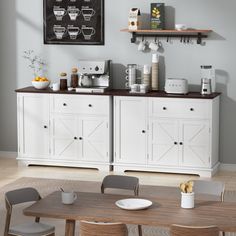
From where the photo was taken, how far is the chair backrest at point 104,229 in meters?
4.39

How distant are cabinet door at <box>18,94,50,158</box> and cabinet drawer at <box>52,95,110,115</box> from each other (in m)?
0.17

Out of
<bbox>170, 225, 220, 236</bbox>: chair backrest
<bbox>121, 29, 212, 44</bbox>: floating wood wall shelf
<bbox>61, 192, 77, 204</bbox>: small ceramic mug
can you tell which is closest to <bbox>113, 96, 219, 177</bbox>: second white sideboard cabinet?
<bbox>121, 29, 212, 44</bbox>: floating wood wall shelf

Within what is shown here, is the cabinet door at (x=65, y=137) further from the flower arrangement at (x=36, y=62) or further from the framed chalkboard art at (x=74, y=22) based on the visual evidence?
the framed chalkboard art at (x=74, y=22)

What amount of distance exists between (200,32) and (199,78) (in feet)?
1.92

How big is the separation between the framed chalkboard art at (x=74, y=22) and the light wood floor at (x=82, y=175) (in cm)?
172

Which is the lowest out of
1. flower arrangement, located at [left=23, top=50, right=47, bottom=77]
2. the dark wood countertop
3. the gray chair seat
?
the gray chair seat

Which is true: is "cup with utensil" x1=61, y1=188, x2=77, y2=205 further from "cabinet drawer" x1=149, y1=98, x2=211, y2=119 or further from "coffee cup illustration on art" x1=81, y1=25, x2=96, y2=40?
"coffee cup illustration on art" x1=81, y1=25, x2=96, y2=40

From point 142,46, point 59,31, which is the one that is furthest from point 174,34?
point 59,31

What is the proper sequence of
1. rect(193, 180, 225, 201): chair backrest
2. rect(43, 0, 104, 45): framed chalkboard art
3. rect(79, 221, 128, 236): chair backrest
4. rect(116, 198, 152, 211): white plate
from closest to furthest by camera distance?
rect(79, 221, 128, 236): chair backrest
rect(116, 198, 152, 211): white plate
rect(193, 180, 225, 201): chair backrest
rect(43, 0, 104, 45): framed chalkboard art

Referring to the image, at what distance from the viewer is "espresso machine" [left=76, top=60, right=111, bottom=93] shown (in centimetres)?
860

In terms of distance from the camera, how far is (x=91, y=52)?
29.3 ft

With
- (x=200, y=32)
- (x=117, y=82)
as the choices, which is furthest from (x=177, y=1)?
(x=117, y=82)

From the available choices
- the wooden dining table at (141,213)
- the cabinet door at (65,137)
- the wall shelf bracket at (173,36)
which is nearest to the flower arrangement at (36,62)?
the cabinet door at (65,137)

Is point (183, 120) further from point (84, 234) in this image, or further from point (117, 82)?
point (84, 234)
